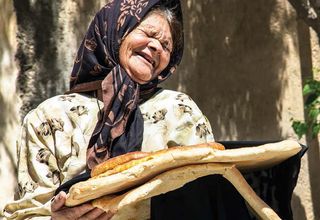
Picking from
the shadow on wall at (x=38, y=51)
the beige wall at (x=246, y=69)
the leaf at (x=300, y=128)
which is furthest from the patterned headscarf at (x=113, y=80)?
the beige wall at (x=246, y=69)

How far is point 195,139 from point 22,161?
1.38ft

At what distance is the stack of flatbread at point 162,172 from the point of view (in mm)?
1713

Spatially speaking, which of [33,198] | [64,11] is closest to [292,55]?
[64,11]

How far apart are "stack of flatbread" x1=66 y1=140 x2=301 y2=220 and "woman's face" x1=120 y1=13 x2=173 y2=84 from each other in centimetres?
43

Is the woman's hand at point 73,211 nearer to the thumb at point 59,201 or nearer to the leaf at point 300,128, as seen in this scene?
the thumb at point 59,201

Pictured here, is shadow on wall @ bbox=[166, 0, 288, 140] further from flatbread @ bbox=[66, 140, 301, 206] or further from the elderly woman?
flatbread @ bbox=[66, 140, 301, 206]

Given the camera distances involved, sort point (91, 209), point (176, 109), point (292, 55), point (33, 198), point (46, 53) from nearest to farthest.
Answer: point (91, 209) < point (33, 198) < point (176, 109) < point (46, 53) < point (292, 55)

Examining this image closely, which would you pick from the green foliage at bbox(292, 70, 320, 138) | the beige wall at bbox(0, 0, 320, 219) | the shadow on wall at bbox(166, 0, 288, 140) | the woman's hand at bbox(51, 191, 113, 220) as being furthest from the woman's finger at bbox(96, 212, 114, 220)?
the shadow on wall at bbox(166, 0, 288, 140)

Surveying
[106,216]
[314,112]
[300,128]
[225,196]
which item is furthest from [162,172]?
[300,128]

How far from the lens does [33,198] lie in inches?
81.4

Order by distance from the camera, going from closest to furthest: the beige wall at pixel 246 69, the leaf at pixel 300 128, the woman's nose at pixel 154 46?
the woman's nose at pixel 154 46 → the leaf at pixel 300 128 → the beige wall at pixel 246 69

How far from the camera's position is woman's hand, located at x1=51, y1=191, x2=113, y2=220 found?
5.89 feet

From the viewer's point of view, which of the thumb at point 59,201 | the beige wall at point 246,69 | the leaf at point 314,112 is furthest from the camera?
the beige wall at point 246,69

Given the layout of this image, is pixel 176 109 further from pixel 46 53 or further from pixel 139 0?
pixel 46 53
